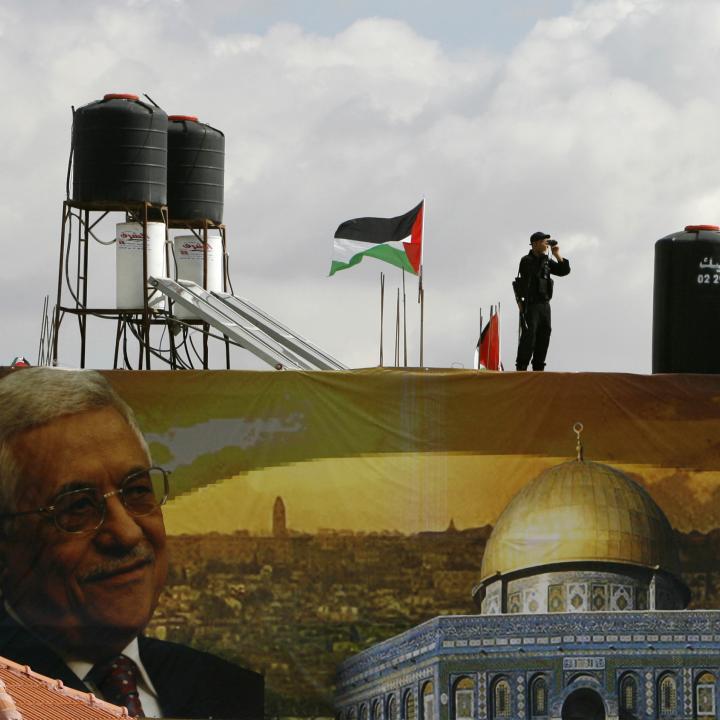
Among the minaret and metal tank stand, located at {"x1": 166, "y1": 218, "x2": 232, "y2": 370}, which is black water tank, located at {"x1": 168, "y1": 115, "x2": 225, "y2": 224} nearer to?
metal tank stand, located at {"x1": 166, "y1": 218, "x2": 232, "y2": 370}

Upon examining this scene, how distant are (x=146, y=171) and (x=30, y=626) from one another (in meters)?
13.7

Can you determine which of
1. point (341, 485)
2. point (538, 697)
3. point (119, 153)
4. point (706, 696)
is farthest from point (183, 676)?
point (119, 153)

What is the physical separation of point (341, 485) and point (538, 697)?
156 inches

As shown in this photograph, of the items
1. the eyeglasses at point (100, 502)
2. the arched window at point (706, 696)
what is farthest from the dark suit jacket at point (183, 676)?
the arched window at point (706, 696)

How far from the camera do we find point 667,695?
90.6 feet

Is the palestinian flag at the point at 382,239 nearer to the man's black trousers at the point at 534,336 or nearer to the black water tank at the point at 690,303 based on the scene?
the man's black trousers at the point at 534,336

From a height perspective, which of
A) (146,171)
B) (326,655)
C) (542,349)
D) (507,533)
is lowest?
(326,655)

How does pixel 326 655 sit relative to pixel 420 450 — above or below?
below

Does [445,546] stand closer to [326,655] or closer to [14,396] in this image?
[326,655]

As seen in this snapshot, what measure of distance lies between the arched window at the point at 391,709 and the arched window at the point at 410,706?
0.15 metres

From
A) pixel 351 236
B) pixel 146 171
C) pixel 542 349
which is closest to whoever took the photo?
pixel 542 349

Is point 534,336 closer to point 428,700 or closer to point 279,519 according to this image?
point 279,519

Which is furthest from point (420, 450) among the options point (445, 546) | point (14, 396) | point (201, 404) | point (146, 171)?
point (146, 171)

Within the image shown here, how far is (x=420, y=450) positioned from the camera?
A: 27531mm
